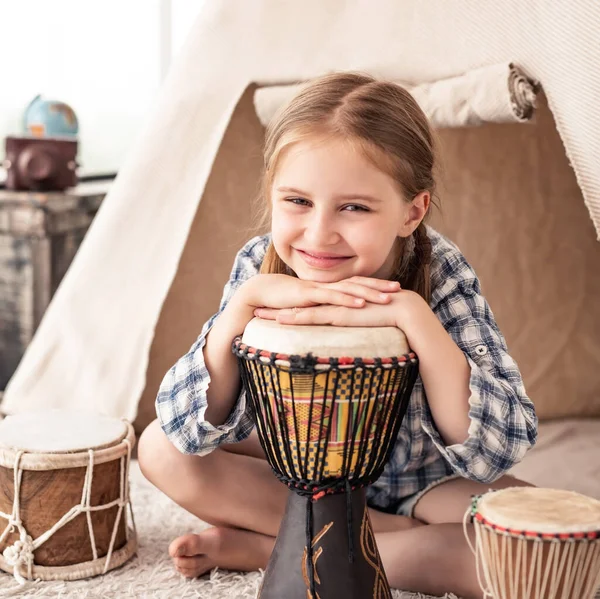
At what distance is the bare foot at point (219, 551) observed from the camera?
1.60 metres

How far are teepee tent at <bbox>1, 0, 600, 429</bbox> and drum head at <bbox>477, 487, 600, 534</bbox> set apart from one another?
56 cm

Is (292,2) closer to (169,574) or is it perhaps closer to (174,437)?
(174,437)

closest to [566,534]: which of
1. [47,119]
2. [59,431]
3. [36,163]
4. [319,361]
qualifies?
[319,361]

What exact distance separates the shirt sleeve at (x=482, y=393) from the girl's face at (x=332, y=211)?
0.58 feet

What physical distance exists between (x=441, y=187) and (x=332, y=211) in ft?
3.38

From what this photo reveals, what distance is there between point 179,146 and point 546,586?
1331mm

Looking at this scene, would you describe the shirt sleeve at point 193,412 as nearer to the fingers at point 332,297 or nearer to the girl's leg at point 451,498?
the fingers at point 332,297

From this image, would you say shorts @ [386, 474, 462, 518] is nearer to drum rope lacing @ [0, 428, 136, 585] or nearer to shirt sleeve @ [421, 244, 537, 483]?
shirt sleeve @ [421, 244, 537, 483]

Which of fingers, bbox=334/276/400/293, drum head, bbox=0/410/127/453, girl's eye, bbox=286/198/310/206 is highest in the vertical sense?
girl's eye, bbox=286/198/310/206

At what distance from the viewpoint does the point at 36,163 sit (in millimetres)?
2908

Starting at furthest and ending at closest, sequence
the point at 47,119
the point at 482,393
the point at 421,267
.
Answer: the point at 47,119 < the point at 421,267 < the point at 482,393

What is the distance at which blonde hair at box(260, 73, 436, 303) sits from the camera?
1410mm

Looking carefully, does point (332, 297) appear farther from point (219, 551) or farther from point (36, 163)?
point (36, 163)

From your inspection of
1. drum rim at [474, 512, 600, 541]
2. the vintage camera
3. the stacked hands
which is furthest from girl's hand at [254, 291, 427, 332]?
the vintage camera
